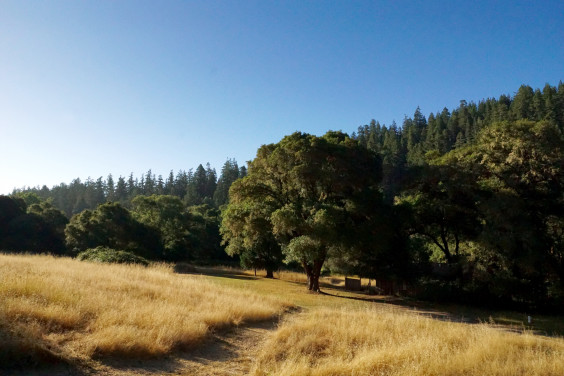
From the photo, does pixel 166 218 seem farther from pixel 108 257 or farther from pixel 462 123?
pixel 462 123

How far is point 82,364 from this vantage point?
6.07m

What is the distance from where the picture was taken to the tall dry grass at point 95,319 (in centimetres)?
620

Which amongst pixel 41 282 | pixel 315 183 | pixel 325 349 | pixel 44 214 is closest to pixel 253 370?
pixel 325 349

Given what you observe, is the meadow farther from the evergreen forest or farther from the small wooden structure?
the small wooden structure

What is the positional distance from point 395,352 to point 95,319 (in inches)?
266

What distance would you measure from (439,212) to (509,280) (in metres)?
6.07

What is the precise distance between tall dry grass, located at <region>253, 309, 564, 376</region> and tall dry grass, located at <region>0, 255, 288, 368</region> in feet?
7.16

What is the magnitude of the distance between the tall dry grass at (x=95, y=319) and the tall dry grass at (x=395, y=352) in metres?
2.18

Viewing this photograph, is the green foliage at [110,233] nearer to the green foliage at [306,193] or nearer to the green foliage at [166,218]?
the green foliage at [166,218]

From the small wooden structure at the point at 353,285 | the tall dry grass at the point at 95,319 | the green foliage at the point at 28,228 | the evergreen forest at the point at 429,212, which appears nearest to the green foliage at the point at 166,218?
the green foliage at the point at 28,228

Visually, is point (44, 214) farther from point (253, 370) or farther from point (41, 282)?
point (253, 370)

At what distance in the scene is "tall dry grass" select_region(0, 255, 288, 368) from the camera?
6195mm

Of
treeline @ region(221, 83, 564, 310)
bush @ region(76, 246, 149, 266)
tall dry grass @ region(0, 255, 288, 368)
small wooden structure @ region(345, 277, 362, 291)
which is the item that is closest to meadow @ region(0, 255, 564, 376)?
tall dry grass @ region(0, 255, 288, 368)

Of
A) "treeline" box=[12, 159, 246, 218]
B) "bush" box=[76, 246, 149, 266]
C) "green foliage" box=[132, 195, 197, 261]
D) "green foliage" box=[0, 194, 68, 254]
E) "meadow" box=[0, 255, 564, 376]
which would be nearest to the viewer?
"meadow" box=[0, 255, 564, 376]
